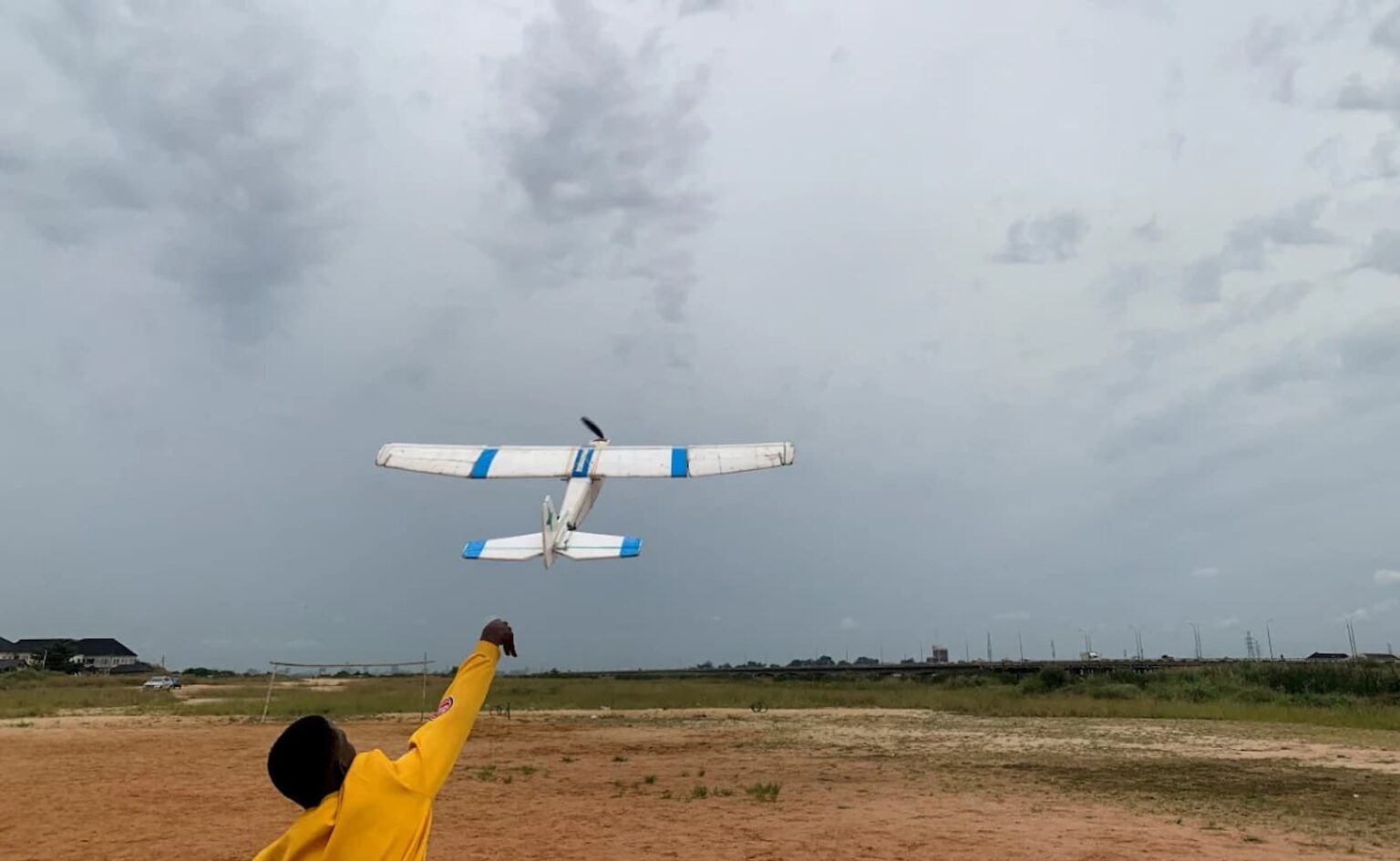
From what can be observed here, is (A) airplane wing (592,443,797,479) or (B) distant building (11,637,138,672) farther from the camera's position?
(B) distant building (11,637,138,672)

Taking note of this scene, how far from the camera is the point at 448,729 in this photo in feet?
8.08

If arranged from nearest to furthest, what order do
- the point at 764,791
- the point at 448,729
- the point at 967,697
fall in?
1. the point at 448,729
2. the point at 764,791
3. the point at 967,697

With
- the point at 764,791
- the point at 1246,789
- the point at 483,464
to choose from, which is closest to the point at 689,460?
the point at 483,464

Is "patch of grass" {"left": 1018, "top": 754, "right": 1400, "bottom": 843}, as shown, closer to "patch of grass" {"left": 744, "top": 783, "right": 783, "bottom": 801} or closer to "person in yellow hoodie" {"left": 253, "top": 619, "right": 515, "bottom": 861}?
"patch of grass" {"left": 744, "top": 783, "right": 783, "bottom": 801}

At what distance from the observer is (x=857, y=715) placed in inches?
1184

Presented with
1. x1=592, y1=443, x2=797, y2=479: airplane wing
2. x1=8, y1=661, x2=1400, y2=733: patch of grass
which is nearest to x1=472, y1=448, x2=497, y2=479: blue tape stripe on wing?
x1=592, y1=443, x2=797, y2=479: airplane wing

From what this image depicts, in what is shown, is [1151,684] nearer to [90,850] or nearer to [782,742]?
[782,742]

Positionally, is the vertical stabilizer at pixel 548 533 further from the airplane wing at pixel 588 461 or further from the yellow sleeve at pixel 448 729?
the yellow sleeve at pixel 448 729

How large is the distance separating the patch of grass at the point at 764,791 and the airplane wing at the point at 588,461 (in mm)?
4975

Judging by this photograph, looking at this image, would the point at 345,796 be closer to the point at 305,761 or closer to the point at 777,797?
the point at 305,761

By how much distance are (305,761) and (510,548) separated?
11.4m

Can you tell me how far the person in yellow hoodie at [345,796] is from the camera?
2.07 m

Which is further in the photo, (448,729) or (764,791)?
(764,791)

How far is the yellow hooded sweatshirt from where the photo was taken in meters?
2.07
